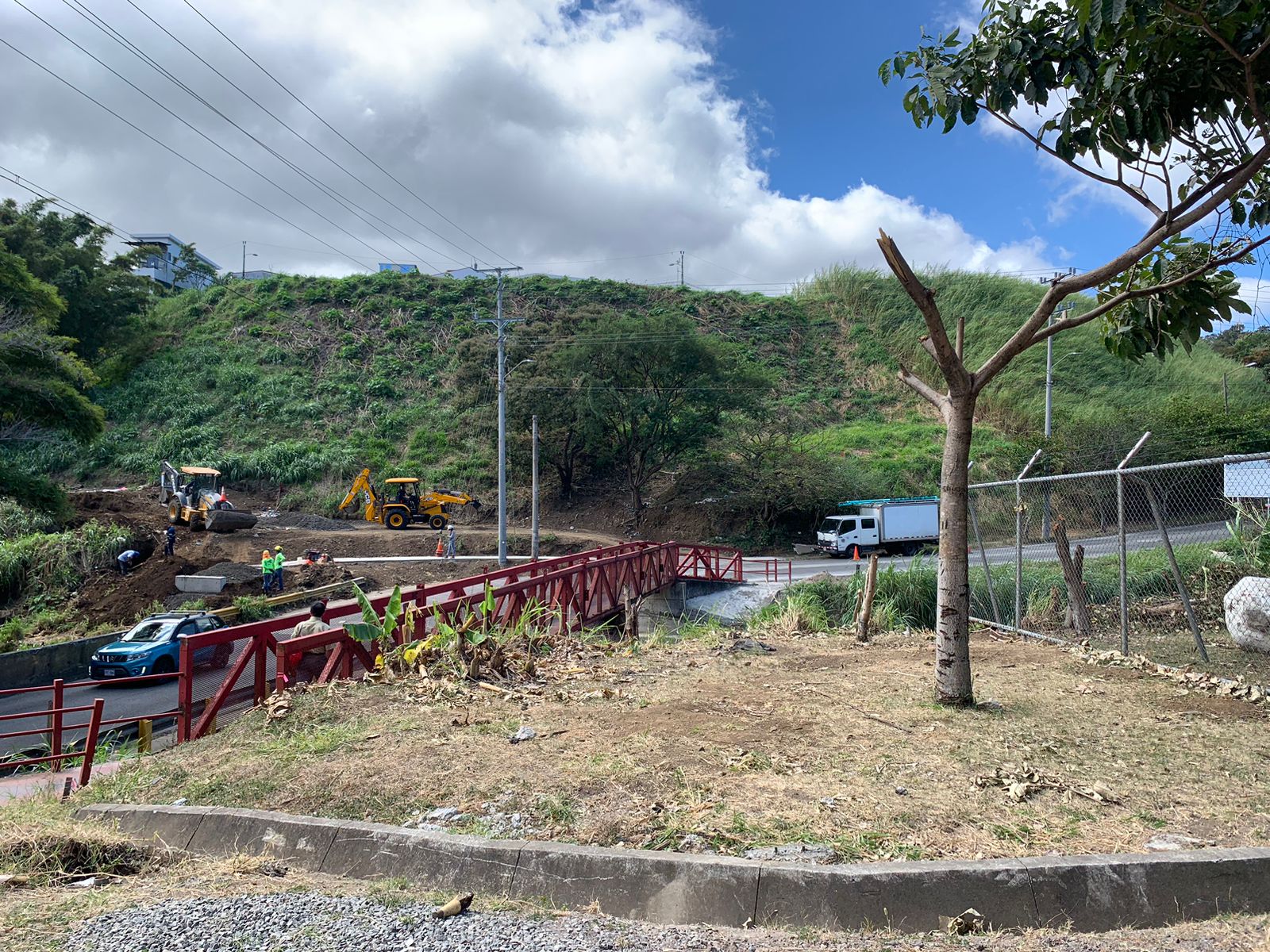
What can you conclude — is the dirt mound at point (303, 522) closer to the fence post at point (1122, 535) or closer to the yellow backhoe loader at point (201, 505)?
the yellow backhoe loader at point (201, 505)

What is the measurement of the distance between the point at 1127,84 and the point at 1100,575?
8.47m

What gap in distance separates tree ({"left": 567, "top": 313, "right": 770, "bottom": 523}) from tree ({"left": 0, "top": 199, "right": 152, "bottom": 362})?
41700 mm

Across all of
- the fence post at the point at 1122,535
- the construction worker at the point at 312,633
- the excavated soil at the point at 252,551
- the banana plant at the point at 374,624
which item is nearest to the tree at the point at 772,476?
the excavated soil at the point at 252,551

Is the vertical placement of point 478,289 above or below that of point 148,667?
above

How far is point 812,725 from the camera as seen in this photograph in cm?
647

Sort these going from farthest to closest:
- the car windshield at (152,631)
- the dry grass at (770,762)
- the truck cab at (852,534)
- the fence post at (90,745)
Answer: the truck cab at (852,534) → the car windshield at (152,631) → the fence post at (90,745) → the dry grass at (770,762)

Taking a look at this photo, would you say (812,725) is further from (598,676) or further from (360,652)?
(360,652)

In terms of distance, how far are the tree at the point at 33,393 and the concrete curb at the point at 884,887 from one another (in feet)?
92.6

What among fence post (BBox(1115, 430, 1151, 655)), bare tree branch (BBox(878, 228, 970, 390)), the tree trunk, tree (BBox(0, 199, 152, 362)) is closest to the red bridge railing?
the tree trunk

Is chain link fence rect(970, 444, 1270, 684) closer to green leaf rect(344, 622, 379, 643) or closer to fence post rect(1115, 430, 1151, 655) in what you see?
fence post rect(1115, 430, 1151, 655)

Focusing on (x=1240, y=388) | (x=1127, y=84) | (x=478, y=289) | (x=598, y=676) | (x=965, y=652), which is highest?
(x=478, y=289)

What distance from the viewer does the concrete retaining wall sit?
17750 millimetres

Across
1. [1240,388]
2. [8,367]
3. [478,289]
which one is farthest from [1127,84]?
[478,289]

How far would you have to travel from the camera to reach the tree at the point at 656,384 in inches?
1554
